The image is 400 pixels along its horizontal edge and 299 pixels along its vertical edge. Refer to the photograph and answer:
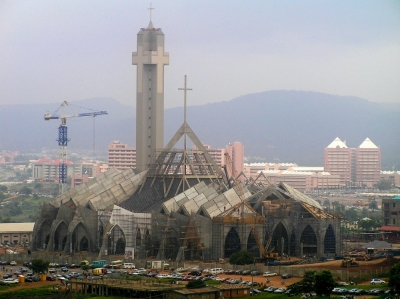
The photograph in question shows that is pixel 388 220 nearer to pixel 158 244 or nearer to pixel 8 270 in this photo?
pixel 158 244

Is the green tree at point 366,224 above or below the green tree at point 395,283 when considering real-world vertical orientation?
above

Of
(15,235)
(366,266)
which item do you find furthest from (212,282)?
(15,235)

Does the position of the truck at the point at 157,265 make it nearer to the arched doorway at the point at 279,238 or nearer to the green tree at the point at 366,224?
the arched doorway at the point at 279,238

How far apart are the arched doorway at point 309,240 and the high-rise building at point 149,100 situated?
28.0 metres

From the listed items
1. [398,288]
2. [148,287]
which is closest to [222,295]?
[148,287]

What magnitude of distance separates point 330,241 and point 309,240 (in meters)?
1.39

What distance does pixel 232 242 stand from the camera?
76.8 metres

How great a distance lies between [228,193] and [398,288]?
98.2 feet

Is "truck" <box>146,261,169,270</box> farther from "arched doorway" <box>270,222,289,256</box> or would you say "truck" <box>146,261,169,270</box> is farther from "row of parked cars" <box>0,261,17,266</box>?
"arched doorway" <box>270,222,289,256</box>

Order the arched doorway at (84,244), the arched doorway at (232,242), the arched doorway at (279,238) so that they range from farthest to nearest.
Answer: the arched doorway at (84,244) < the arched doorway at (279,238) < the arched doorway at (232,242)

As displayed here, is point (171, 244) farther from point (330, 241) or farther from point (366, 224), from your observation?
point (366, 224)

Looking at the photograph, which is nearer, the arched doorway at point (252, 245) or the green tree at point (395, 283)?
the green tree at point (395, 283)

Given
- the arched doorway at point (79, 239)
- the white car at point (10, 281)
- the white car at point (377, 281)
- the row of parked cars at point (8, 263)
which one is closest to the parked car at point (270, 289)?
the white car at point (377, 281)

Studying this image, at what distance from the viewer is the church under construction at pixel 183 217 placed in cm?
Answer: 7681
